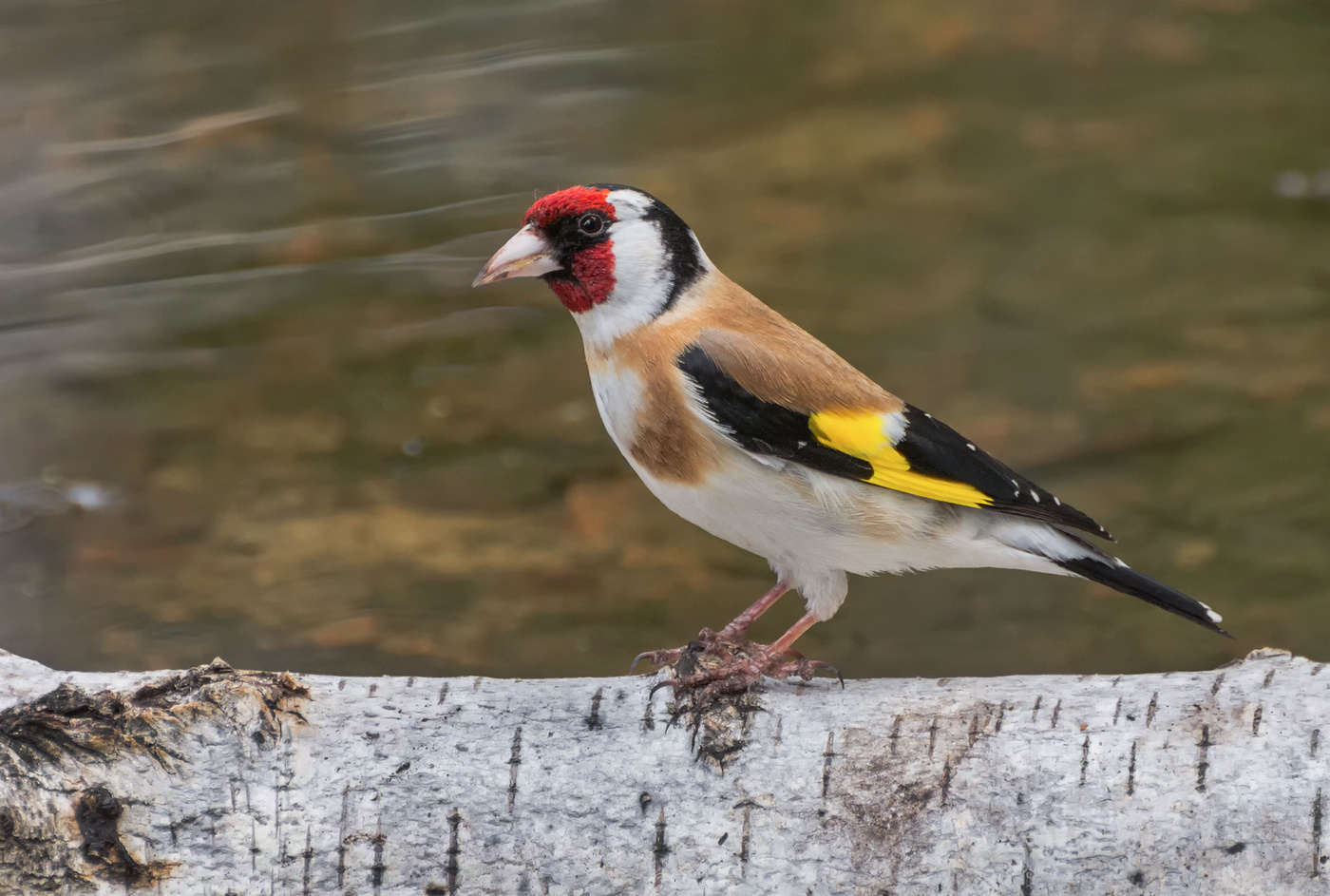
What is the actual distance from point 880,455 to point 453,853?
1021mm

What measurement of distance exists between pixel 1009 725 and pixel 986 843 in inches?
7.7

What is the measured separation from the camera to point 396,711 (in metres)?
1.93

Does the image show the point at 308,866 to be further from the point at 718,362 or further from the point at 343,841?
the point at 718,362

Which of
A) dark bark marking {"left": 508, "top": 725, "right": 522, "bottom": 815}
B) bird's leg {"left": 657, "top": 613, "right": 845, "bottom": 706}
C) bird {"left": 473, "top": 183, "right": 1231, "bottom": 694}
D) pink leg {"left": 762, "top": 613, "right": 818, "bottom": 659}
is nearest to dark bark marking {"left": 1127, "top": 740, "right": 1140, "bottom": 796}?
bird {"left": 473, "top": 183, "right": 1231, "bottom": 694}

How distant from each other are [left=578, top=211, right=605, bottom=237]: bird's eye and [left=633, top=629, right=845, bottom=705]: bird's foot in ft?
2.67

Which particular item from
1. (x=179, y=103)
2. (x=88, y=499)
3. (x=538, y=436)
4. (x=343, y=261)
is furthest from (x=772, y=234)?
(x=88, y=499)

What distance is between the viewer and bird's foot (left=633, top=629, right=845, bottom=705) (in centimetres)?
197

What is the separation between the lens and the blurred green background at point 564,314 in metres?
4.36

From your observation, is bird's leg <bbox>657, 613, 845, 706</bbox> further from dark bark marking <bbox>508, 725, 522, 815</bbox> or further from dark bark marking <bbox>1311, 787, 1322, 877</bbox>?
dark bark marking <bbox>1311, 787, 1322, 877</bbox>

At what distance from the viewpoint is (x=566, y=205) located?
222 centimetres

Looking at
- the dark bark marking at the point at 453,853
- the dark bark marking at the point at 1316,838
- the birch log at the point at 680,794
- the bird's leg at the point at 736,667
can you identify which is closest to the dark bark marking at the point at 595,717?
the birch log at the point at 680,794

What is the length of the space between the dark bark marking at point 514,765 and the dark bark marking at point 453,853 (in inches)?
3.3

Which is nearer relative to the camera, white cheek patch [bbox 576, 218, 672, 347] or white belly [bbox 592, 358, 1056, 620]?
white belly [bbox 592, 358, 1056, 620]

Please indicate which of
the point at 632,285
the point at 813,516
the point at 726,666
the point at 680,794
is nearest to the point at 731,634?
the point at 726,666
